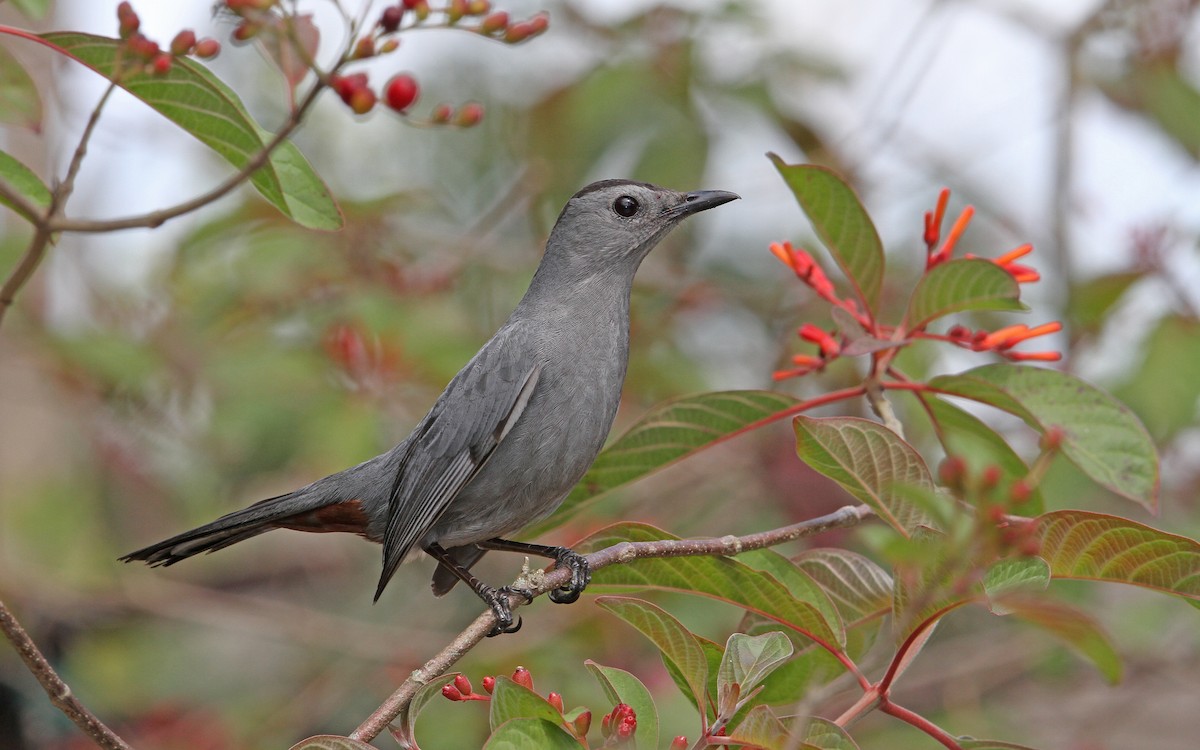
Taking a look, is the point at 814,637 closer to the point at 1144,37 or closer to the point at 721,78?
the point at 721,78

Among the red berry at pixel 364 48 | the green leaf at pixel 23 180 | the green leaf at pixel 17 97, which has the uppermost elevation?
the red berry at pixel 364 48

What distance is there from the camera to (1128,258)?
4.88 meters

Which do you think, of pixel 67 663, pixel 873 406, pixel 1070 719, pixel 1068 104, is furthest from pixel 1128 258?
pixel 67 663

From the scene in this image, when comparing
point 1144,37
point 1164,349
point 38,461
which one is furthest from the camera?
point 38,461

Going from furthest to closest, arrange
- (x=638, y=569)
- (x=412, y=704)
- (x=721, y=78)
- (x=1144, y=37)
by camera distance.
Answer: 1. (x=721, y=78)
2. (x=1144, y=37)
3. (x=638, y=569)
4. (x=412, y=704)

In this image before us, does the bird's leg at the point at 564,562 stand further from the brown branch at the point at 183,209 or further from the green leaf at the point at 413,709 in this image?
the brown branch at the point at 183,209

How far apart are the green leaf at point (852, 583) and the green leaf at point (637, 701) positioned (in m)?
0.68

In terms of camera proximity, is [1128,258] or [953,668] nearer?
[1128,258]

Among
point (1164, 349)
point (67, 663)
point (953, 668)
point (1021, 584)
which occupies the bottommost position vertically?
point (67, 663)

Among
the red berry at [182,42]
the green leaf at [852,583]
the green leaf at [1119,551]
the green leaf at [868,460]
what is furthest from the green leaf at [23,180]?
the green leaf at [1119,551]

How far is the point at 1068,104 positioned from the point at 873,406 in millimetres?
3269

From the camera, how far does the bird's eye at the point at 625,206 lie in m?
3.95

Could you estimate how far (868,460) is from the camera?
2359 mm

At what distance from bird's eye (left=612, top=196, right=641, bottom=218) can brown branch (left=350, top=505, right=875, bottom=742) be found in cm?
151
